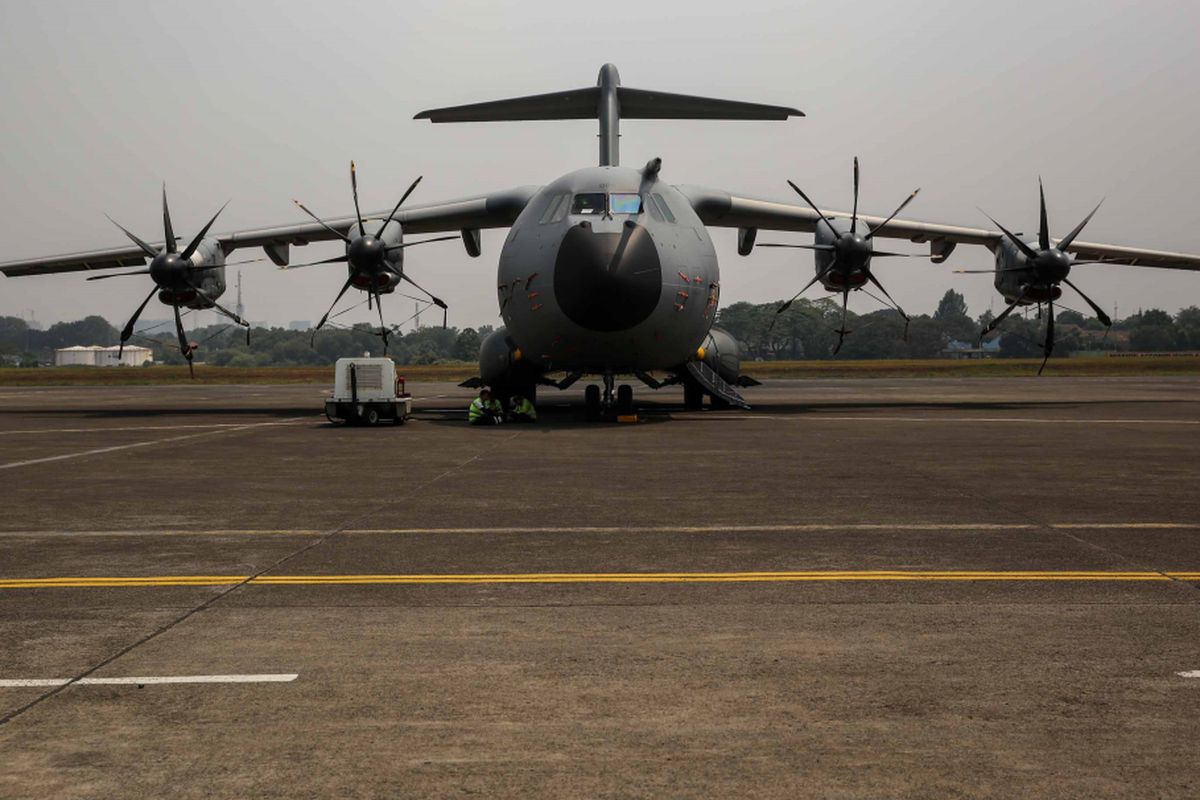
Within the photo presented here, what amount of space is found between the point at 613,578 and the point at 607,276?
1500cm

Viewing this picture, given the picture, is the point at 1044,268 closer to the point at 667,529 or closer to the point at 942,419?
the point at 942,419

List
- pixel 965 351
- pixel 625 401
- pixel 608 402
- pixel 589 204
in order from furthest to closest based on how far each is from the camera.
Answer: pixel 965 351
pixel 608 402
pixel 625 401
pixel 589 204

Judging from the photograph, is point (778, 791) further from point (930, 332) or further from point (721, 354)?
point (930, 332)

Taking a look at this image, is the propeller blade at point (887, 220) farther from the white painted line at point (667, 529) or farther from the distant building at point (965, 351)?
the distant building at point (965, 351)

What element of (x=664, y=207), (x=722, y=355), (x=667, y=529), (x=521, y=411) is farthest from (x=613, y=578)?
(x=722, y=355)

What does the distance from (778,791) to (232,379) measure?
7668 centimetres

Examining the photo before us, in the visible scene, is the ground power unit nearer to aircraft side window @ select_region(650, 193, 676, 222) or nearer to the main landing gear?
the main landing gear

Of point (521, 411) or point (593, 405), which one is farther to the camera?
point (521, 411)

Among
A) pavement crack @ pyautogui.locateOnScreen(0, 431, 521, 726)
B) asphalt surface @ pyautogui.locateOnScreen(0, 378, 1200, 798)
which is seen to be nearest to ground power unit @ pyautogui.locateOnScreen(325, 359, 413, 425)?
asphalt surface @ pyautogui.locateOnScreen(0, 378, 1200, 798)

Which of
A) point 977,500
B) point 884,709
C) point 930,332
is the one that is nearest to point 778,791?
point 884,709

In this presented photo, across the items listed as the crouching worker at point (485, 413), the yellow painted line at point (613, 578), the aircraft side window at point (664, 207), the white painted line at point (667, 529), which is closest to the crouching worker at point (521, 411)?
the crouching worker at point (485, 413)

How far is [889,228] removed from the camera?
34188 millimetres

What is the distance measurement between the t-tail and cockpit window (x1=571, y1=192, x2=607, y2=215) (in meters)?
6.00

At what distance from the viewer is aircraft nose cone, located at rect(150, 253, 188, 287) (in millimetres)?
31469
